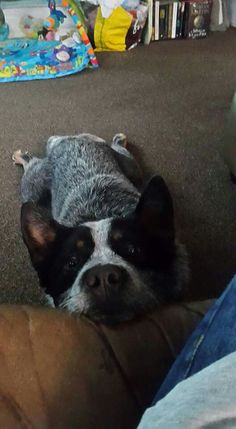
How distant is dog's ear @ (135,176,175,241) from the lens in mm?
1317

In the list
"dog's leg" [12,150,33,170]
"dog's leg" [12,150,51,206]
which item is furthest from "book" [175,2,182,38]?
"dog's leg" [12,150,51,206]

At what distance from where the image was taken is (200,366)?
730 mm

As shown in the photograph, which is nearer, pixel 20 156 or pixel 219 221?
pixel 219 221

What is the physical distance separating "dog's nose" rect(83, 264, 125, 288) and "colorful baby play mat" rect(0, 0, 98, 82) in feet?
7.83

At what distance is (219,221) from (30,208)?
102cm

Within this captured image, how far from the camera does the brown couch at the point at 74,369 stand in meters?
0.75

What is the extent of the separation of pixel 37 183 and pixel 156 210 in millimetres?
1021

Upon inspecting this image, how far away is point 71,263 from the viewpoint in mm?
1354

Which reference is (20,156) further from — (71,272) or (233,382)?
(233,382)

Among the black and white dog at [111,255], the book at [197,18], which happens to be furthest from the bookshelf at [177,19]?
the black and white dog at [111,255]

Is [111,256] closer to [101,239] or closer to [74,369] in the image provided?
[101,239]

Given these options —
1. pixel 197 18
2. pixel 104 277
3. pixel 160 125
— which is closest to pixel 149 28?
pixel 197 18

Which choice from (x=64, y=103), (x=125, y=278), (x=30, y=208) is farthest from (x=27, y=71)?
(x=125, y=278)

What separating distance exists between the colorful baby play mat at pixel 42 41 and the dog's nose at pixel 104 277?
239 centimetres
